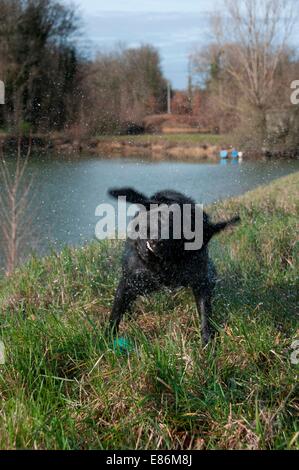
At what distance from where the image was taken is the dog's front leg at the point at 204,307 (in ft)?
15.0

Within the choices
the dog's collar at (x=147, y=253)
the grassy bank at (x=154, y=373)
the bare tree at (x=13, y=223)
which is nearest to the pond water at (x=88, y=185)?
the bare tree at (x=13, y=223)

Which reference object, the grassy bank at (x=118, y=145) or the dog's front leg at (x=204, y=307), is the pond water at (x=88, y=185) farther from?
the dog's front leg at (x=204, y=307)

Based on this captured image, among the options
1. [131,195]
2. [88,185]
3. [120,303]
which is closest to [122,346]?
[120,303]

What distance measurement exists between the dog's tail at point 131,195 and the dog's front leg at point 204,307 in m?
0.73

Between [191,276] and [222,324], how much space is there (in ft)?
→ 1.36

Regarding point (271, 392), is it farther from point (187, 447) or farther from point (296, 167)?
point (296, 167)

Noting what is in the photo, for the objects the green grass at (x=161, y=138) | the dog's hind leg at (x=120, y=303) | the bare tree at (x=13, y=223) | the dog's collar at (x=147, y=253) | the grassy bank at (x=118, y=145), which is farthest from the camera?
the grassy bank at (x=118, y=145)

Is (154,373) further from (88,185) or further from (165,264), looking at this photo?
(88,185)

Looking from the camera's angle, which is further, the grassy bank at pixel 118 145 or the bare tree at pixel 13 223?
the grassy bank at pixel 118 145

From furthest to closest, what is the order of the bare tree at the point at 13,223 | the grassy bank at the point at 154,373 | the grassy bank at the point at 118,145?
the grassy bank at the point at 118,145
the bare tree at the point at 13,223
the grassy bank at the point at 154,373

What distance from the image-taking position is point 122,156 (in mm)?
12711

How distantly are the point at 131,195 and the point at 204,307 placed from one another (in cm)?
96

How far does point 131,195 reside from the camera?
4.65 meters

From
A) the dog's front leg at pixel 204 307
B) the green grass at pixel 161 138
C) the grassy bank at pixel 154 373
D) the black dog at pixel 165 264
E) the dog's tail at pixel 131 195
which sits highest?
the green grass at pixel 161 138
